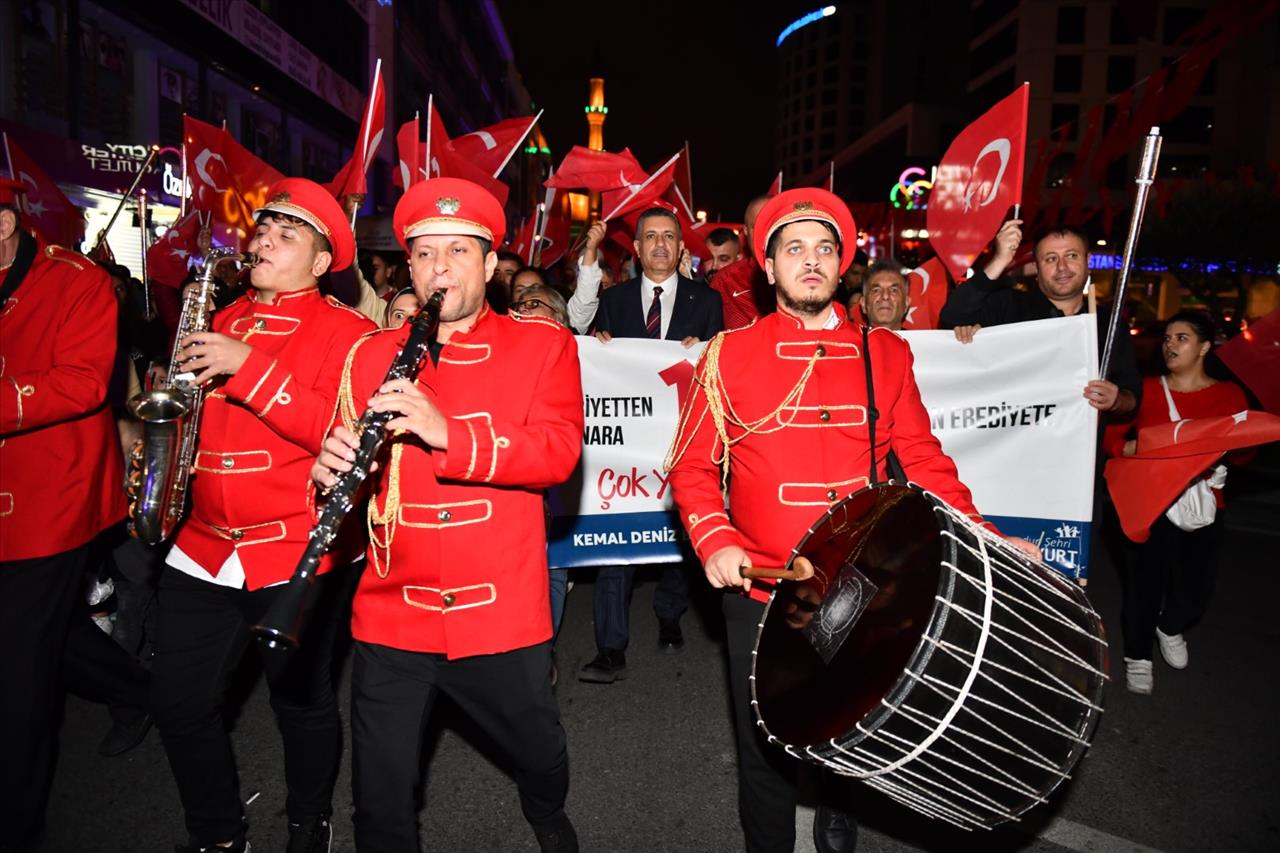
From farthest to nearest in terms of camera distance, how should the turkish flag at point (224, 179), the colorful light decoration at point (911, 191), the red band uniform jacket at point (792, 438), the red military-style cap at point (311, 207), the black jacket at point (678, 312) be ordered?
the colorful light decoration at point (911, 191), the turkish flag at point (224, 179), the black jacket at point (678, 312), the red military-style cap at point (311, 207), the red band uniform jacket at point (792, 438)

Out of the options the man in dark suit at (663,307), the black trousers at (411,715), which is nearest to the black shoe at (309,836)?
the black trousers at (411,715)

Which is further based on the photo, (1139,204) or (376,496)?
(1139,204)

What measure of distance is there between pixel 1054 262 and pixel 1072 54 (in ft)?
230

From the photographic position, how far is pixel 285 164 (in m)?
23.4

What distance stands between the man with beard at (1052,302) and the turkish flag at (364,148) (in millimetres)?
3685

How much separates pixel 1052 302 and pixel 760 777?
3659 millimetres

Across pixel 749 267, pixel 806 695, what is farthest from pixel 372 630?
pixel 749 267

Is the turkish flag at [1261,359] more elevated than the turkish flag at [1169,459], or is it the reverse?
the turkish flag at [1261,359]

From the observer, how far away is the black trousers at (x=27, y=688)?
3.16m

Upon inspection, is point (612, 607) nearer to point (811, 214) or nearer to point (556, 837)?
point (556, 837)

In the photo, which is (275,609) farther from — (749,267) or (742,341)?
(749,267)

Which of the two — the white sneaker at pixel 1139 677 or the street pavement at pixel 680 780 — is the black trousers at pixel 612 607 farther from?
the white sneaker at pixel 1139 677

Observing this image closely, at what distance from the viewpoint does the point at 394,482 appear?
2699 mm

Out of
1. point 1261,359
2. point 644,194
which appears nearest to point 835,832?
point 1261,359
